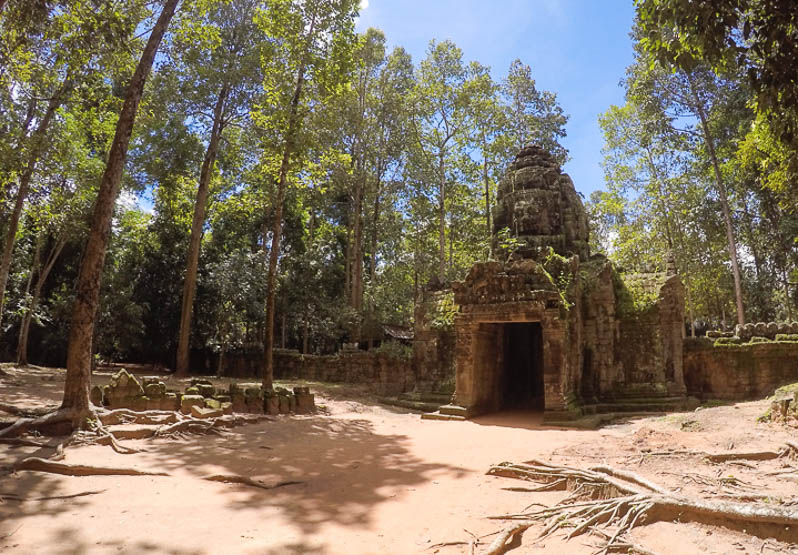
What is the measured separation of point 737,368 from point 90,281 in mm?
16016

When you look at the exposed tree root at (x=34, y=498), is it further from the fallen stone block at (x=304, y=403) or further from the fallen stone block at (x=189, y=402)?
the fallen stone block at (x=304, y=403)

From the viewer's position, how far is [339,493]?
5.25 meters

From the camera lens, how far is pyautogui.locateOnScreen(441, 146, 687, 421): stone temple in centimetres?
1182

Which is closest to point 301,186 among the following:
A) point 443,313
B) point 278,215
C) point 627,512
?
point 278,215

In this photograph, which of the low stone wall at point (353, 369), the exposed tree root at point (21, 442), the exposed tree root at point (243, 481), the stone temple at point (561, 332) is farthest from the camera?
the low stone wall at point (353, 369)

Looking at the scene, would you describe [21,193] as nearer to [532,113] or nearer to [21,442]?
[21,442]

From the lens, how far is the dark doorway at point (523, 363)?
14633mm

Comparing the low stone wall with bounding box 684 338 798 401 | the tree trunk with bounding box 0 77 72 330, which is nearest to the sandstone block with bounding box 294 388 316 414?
the tree trunk with bounding box 0 77 72 330

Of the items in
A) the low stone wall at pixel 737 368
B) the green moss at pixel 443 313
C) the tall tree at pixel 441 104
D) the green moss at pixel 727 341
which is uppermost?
the tall tree at pixel 441 104

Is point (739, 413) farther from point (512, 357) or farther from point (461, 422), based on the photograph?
point (512, 357)

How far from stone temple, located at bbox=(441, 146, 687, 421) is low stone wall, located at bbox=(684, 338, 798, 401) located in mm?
1442

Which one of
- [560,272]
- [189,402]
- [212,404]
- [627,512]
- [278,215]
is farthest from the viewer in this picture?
[560,272]

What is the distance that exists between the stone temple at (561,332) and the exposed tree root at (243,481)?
6977 mm

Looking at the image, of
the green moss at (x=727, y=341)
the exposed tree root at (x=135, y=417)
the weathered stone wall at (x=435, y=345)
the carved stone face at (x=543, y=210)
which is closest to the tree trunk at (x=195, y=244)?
the weathered stone wall at (x=435, y=345)
